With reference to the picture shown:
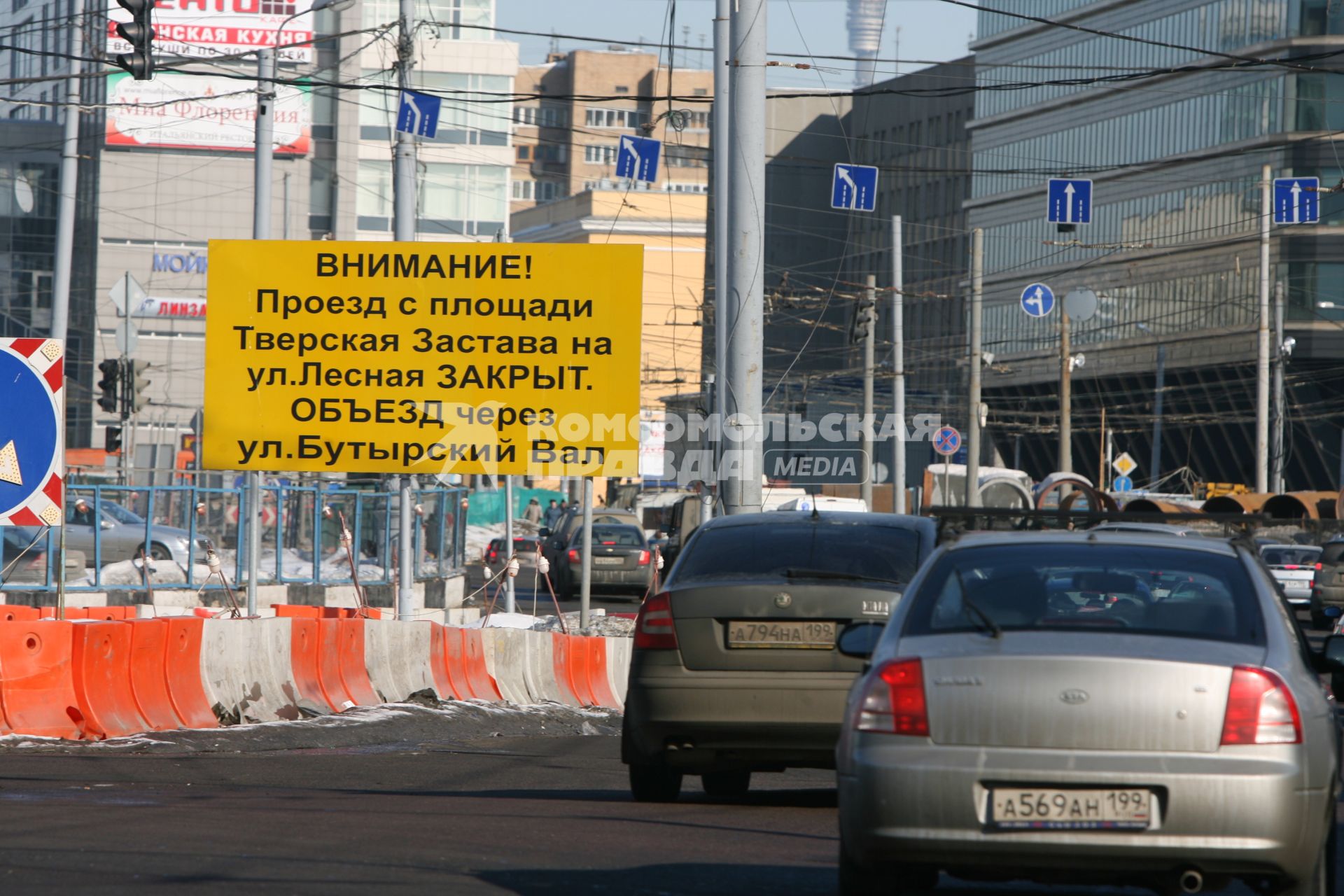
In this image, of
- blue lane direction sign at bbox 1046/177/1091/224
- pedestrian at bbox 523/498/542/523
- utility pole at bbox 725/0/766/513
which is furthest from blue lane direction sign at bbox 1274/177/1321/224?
pedestrian at bbox 523/498/542/523

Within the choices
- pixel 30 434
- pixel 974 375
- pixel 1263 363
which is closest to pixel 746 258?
pixel 30 434

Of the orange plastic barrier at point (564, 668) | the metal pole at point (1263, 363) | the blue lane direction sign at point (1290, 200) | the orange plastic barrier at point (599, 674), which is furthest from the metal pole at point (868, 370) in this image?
the orange plastic barrier at point (564, 668)

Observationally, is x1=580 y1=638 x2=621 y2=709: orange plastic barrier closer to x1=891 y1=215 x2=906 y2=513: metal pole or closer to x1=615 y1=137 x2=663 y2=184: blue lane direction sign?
x1=615 y1=137 x2=663 y2=184: blue lane direction sign

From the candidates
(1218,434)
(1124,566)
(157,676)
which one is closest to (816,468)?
(1218,434)

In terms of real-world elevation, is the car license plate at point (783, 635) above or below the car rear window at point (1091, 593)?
below

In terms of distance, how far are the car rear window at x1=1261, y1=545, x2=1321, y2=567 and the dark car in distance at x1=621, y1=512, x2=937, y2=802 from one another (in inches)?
1315

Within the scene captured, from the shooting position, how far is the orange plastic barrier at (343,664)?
15578 mm

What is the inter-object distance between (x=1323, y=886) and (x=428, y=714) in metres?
10.3

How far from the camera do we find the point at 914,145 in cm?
11231

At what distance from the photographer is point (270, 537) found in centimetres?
3250

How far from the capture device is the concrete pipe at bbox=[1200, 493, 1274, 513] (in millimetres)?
46594

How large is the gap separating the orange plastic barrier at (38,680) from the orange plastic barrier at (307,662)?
2218 mm

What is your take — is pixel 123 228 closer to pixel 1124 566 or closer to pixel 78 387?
pixel 78 387

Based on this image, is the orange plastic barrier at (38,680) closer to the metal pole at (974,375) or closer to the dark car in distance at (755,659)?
the dark car in distance at (755,659)
